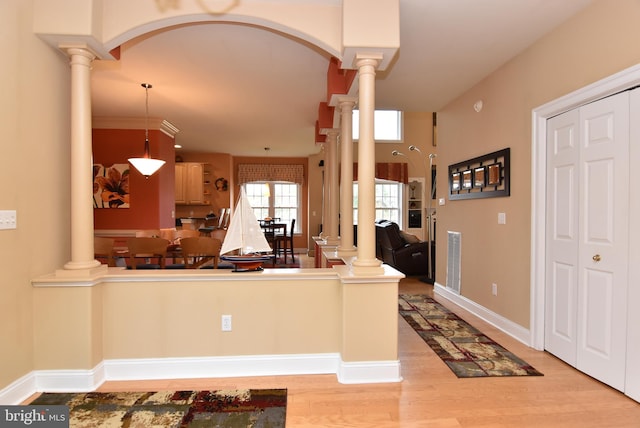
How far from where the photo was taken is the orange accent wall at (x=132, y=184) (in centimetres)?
554

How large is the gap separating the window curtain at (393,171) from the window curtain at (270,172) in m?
1.85

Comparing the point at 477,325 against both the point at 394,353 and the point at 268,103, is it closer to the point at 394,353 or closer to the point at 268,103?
the point at 394,353

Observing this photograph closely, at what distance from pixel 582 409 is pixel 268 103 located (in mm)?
4517

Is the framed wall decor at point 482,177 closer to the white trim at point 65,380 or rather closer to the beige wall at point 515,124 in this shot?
the beige wall at point 515,124

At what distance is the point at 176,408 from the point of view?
6.91ft

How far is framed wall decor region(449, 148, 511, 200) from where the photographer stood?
3494 mm

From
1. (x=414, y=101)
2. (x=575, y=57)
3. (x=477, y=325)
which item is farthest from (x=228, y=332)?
(x=414, y=101)

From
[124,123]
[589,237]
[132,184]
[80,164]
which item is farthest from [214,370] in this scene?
[124,123]

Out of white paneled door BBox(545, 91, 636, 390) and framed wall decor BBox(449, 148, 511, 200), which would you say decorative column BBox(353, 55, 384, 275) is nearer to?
white paneled door BBox(545, 91, 636, 390)

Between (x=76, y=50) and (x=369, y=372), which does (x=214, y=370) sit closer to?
(x=369, y=372)

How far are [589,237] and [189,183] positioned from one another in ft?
26.3

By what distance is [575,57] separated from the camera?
104 inches

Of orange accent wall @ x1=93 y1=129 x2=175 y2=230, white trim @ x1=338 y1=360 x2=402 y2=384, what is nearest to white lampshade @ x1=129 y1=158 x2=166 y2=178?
orange accent wall @ x1=93 y1=129 x2=175 y2=230

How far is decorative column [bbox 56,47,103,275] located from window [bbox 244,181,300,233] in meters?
7.47
